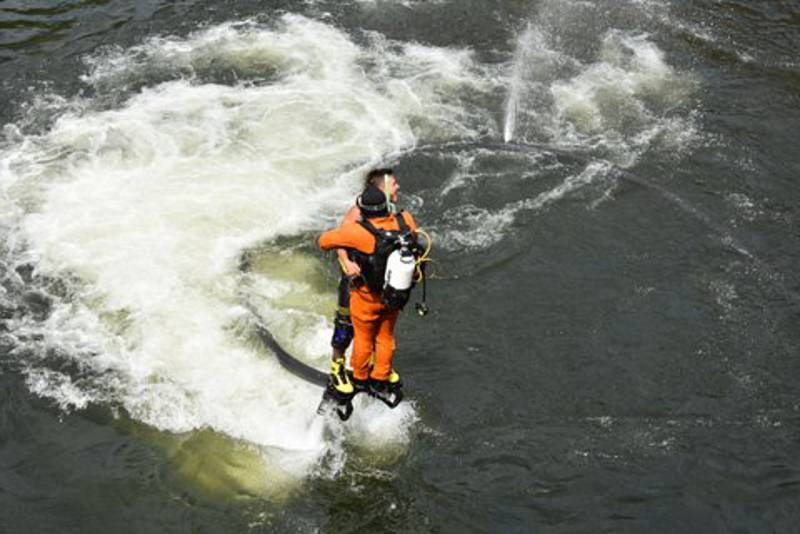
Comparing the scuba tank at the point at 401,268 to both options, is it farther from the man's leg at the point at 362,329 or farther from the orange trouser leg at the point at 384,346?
the orange trouser leg at the point at 384,346

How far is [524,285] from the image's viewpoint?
824cm

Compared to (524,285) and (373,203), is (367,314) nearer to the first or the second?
(373,203)

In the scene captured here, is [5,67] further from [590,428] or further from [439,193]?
[590,428]

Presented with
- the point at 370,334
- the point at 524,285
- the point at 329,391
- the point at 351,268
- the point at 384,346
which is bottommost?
the point at 524,285

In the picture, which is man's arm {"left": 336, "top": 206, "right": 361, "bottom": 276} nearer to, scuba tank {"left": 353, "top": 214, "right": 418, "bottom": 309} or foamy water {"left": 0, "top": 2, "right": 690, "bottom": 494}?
scuba tank {"left": 353, "top": 214, "right": 418, "bottom": 309}

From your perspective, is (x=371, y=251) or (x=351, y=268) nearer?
(x=371, y=251)

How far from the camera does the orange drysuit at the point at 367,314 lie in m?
5.54

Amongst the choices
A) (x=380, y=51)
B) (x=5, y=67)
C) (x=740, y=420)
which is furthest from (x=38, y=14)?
(x=740, y=420)

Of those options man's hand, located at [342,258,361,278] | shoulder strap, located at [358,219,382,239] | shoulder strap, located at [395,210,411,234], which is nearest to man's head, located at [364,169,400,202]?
shoulder strap, located at [395,210,411,234]

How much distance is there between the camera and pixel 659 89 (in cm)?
1182

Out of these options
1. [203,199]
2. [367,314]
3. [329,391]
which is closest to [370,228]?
[367,314]

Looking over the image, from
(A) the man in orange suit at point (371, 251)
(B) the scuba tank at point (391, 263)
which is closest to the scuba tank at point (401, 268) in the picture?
(B) the scuba tank at point (391, 263)

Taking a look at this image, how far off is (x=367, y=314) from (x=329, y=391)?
0.90 m

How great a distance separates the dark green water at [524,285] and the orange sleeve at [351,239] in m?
1.96
